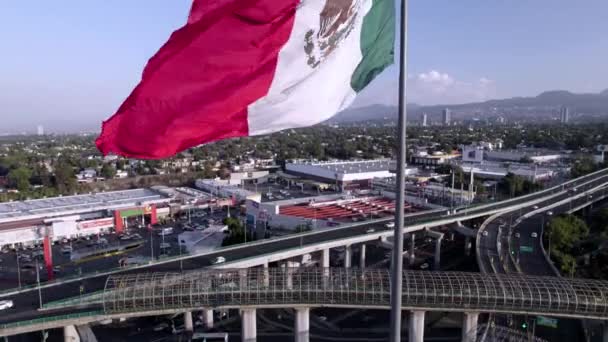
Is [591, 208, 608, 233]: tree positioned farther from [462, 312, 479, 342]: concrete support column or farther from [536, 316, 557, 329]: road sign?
[462, 312, 479, 342]: concrete support column

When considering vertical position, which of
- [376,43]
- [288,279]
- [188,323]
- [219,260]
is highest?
[376,43]

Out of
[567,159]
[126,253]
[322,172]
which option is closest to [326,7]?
[126,253]

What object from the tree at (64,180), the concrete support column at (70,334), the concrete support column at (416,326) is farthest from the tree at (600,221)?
the tree at (64,180)

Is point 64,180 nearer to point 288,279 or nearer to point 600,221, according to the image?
point 288,279

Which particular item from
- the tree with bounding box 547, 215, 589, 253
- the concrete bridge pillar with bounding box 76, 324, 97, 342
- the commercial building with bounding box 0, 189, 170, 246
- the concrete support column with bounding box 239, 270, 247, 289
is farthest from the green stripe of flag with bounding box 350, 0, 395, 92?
the commercial building with bounding box 0, 189, 170, 246

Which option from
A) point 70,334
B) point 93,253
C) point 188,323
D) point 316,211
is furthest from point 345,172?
point 70,334

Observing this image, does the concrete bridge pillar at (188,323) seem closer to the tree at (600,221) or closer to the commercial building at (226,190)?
the commercial building at (226,190)
